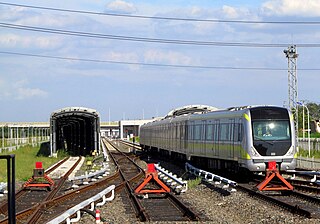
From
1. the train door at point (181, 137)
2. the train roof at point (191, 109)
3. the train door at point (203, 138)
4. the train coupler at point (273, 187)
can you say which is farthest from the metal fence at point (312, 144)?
the train coupler at point (273, 187)

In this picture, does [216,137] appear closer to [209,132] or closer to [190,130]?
[209,132]

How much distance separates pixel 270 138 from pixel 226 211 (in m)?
7.01

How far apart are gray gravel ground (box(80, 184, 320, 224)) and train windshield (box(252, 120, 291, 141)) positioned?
3439mm

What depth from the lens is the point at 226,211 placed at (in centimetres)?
1538

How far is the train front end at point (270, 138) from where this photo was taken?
21422mm

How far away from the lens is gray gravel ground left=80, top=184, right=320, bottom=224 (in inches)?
529

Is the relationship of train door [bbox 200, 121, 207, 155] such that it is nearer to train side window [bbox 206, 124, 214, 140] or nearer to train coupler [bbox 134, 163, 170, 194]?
train side window [bbox 206, 124, 214, 140]

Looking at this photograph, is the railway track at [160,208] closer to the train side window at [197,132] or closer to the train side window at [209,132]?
the train side window at [209,132]

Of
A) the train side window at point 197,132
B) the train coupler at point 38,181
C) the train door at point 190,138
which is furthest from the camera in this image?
the train door at point 190,138

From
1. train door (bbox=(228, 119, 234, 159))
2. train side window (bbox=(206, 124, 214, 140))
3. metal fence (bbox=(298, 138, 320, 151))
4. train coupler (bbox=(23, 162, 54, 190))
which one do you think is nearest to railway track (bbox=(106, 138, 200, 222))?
train coupler (bbox=(23, 162, 54, 190))

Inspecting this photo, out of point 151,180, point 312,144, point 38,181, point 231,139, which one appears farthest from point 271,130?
point 312,144

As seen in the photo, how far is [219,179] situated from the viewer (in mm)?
21609

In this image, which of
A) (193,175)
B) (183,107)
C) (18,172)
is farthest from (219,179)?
(183,107)

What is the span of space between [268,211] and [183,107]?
105ft
